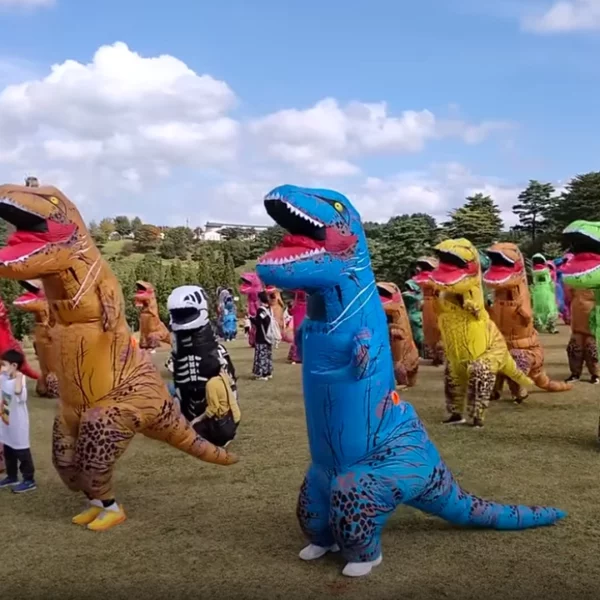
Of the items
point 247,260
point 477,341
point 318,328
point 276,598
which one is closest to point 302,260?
point 318,328

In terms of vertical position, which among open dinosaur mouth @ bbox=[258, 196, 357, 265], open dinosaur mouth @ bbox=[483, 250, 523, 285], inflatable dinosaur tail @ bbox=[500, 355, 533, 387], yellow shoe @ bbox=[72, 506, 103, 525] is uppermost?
open dinosaur mouth @ bbox=[258, 196, 357, 265]

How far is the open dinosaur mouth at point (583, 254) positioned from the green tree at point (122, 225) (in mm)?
48944

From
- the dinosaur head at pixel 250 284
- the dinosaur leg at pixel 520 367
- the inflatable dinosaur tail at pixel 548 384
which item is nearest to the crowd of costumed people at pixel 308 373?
the dinosaur leg at pixel 520 367

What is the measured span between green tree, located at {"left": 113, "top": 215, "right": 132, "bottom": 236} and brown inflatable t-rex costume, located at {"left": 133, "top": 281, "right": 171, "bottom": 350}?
3923 centimetres

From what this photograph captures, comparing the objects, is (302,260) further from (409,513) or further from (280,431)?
(280,431)

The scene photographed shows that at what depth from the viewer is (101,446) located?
4.89 metres

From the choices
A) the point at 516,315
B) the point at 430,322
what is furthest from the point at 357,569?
the point at 430,322

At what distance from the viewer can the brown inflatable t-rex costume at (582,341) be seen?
10.0 m

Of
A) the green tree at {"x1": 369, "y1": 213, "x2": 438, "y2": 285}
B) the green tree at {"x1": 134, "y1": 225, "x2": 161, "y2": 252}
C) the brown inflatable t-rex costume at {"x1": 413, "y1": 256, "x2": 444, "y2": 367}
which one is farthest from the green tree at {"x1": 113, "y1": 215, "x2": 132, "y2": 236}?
the brown inflatable t-rex costume at {"x1": 413, "y1": 256, "x2": 444, "y2": 367}

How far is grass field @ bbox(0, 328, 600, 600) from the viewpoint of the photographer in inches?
159

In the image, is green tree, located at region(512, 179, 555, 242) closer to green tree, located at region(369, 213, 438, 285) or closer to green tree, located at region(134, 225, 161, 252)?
green tree, located at region(369, 213, 438, 285)

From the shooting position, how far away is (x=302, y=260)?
372 centimetres

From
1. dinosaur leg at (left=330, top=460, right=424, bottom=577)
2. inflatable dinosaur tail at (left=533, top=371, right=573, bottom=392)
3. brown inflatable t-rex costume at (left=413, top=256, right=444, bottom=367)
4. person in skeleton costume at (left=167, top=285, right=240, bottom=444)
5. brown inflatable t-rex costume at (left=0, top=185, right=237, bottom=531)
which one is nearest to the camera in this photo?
dinosaur leg at (left=330, top=460, right=424, bottom=577)

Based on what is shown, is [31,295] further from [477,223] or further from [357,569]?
[477,223]
